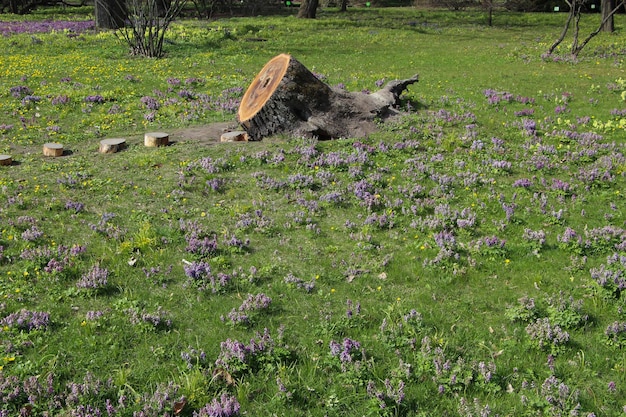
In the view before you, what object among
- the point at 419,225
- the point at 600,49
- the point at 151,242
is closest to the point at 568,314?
the point at 419,225

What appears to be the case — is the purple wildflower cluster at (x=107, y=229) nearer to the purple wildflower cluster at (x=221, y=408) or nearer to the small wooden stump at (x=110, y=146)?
the small wooden stump at (x=110, y=146)

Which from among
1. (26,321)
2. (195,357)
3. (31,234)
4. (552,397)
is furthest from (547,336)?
(31,234)

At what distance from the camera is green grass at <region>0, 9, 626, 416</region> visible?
18.3 ft

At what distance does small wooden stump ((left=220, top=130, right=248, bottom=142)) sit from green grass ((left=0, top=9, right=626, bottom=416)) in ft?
1.89

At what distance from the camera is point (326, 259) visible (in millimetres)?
8156

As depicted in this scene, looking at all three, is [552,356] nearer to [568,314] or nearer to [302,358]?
[568,314]

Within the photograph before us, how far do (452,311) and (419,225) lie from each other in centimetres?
246

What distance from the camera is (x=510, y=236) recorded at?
8.77 m

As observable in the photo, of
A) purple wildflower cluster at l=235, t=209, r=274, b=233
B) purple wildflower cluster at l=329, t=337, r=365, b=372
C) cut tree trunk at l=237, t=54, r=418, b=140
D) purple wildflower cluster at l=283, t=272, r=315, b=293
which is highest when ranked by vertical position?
cut tree trunk at l=237, t=54, r=418, b=140

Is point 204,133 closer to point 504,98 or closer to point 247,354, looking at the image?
point 247,354

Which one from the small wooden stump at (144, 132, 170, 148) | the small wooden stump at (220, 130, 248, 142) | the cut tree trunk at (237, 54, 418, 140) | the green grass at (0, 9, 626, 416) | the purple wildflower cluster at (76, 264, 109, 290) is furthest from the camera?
the small wooden stump at (220, 130, 248, 142)

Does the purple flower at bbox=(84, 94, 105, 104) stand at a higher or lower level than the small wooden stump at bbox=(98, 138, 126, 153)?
higher

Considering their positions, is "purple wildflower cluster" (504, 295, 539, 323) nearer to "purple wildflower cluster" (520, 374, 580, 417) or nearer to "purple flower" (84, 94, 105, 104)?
"purple wildflower cluster" (520, 374, 580, 417)

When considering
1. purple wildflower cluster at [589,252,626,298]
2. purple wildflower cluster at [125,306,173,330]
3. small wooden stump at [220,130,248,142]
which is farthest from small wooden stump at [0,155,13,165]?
purple wildflower cluster at [589,252,626,298]
